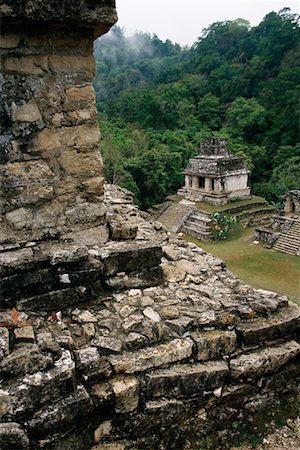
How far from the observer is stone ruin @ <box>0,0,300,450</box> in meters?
2.31

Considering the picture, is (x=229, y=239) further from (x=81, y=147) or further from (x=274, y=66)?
(x=274, y=66)

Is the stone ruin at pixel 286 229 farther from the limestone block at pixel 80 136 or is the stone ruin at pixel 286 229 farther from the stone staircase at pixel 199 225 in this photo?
the limestone block at pixel 80 136

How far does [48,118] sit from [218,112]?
5027 centimetres

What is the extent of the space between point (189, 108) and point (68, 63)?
165 feet

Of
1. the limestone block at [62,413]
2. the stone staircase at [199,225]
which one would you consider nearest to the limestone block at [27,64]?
the limestone block at [62,413]

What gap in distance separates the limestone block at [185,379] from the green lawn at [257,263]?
11564 mm

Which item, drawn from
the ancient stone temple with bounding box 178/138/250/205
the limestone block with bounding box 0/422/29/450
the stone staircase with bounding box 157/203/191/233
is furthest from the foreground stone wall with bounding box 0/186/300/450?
the ancient stone temple with bounding box 178/138/250/205

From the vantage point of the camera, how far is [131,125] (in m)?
45.9

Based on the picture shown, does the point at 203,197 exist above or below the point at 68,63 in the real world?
below

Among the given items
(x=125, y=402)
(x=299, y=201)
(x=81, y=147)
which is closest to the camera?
(x=125, y=402)

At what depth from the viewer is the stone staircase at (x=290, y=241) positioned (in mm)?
19234

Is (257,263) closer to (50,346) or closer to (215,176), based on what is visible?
(215,176)

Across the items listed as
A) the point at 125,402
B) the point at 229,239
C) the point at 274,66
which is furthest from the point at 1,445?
the point at 274,66

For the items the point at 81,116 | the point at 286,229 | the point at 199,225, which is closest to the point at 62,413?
the point at 81,116
